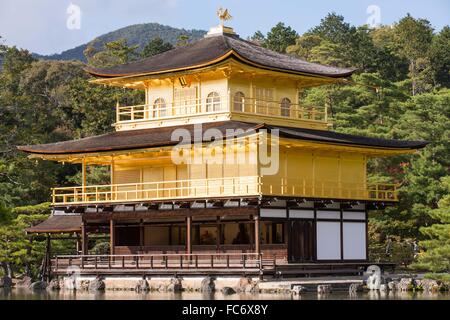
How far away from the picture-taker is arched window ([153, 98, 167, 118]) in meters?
52.9

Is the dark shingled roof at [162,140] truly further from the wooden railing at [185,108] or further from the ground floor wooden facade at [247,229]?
the ground floor wooden facade at [247,229]

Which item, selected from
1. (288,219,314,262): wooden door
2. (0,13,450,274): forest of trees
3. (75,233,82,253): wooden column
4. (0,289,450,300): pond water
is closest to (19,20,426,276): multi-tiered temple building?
(288,219,314,262): wooden door

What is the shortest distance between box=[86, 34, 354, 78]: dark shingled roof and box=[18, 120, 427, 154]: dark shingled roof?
8.46 feet

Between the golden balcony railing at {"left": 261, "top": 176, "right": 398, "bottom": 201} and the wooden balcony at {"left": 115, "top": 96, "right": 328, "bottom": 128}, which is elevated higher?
the wooden balcony at {"left": 115, "top": 96, "right": 328, "bottom": 128}

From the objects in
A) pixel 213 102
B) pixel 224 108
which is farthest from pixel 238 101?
pixel 213 102

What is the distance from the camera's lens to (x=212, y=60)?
160ft

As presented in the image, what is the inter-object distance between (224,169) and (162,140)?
2.80m

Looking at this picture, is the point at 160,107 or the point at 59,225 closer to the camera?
the point at 59,225

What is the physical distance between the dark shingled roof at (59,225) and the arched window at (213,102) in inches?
311

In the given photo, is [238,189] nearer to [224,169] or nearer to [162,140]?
[224,169]

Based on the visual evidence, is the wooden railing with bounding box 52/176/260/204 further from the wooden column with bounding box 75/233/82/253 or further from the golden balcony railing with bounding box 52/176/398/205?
the wooden column with bounding box 75/233/82/253

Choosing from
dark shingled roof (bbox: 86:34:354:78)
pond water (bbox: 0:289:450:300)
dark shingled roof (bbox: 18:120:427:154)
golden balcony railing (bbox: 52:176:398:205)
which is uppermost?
dark shingled roof (bbox: 86:34:354:78)

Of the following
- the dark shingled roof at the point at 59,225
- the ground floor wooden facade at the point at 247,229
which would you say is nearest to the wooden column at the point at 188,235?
the ground floor wooden facade at the point at 247,229

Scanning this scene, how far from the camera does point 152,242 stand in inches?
2048
